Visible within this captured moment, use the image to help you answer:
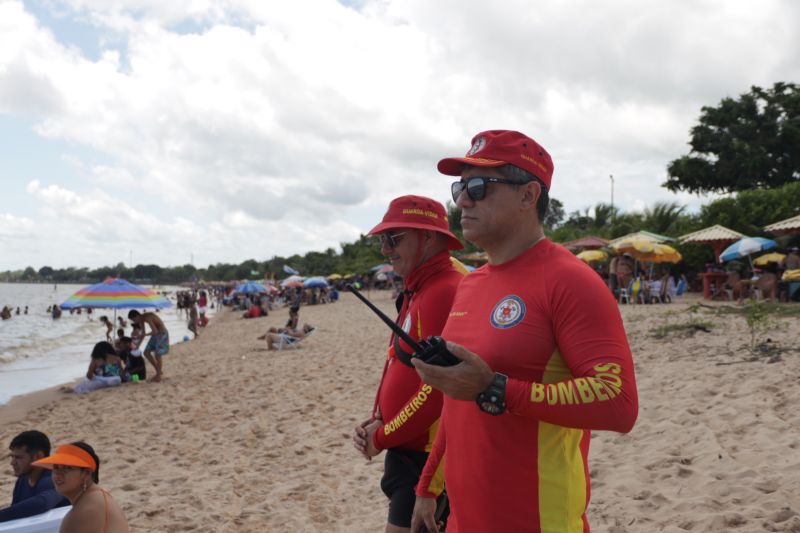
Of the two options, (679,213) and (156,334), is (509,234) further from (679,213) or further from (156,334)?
(679,213)

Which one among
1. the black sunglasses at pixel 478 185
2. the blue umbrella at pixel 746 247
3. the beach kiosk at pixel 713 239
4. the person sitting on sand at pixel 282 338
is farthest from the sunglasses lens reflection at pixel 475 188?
the beach kiosk at pixel 713 239

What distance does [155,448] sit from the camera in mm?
6402

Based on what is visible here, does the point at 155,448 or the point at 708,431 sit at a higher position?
the point at 708,431

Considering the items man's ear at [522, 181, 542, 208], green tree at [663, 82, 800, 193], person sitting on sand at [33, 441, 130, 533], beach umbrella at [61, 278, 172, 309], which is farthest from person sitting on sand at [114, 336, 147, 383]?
green tree at [663, 82, 800, 193]

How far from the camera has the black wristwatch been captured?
4.46 feet

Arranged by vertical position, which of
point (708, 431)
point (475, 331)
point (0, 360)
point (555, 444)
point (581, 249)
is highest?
point (581, 249)

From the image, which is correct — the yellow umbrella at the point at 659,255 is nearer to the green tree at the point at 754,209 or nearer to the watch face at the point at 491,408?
the green tree at the point at 754,209

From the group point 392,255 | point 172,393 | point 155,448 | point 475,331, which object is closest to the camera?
point 475,331

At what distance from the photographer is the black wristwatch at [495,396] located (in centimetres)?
136

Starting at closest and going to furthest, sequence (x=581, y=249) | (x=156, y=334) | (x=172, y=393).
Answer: (x=172, y=393), (x=156, y=334), (x=581, y=249)

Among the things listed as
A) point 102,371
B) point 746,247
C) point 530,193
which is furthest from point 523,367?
point 746,247

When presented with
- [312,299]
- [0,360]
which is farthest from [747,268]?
[312,299]

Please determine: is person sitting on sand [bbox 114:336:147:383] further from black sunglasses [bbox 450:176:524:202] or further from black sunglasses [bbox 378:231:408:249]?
black sunglasses [bbox 450:176:524:202]

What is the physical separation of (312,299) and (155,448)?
33.3m
